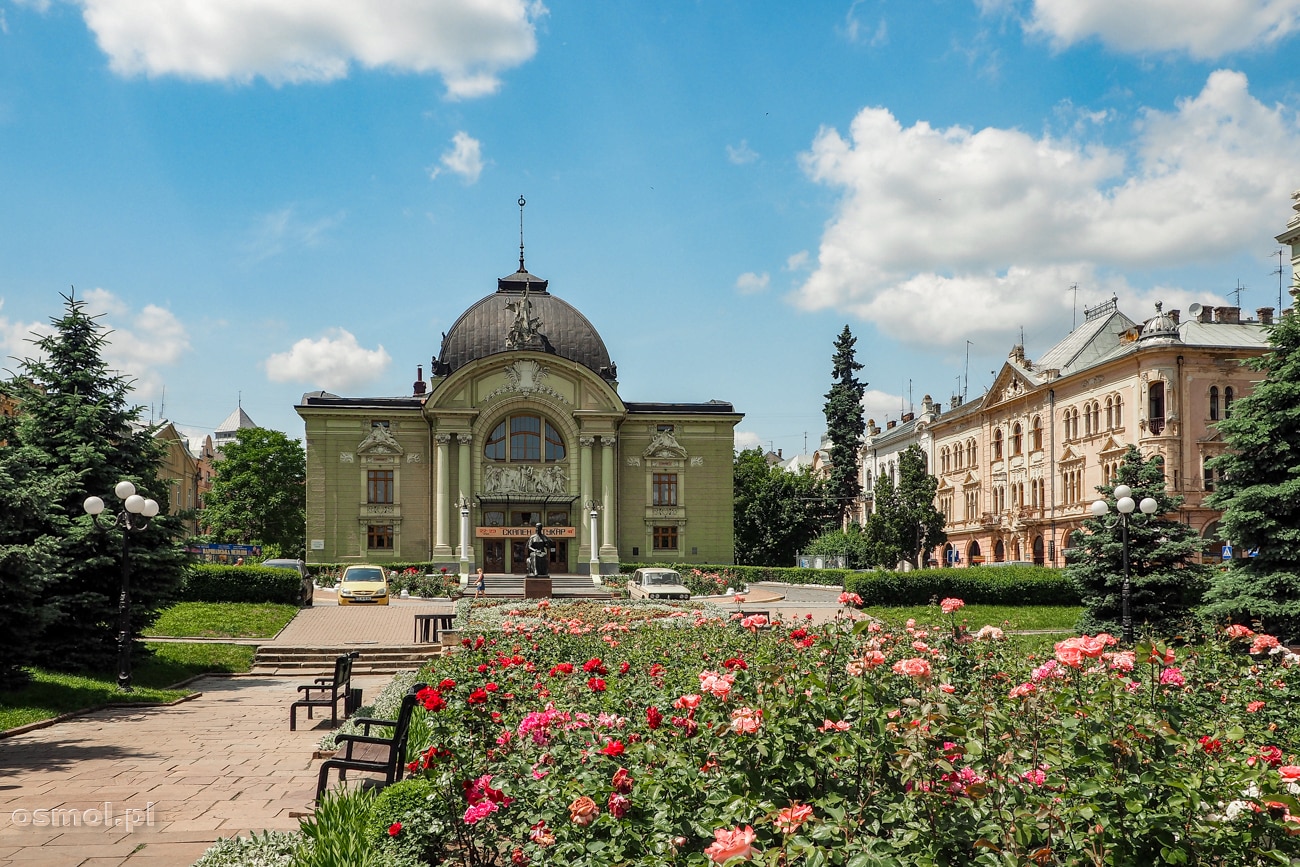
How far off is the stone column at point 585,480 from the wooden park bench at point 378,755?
40740 millimetres

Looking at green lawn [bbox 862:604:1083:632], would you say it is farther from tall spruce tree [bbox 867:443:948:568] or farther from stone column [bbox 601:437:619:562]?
tall spruce tree [bbox 867:443:948:568]

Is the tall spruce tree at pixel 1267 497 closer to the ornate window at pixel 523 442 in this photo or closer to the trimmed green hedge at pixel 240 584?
the trimmed green hedge at pixel 240 584

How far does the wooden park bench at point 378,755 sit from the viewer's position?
26.0 feet

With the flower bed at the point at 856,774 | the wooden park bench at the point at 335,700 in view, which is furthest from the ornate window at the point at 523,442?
the flower bed at the point at 856,774

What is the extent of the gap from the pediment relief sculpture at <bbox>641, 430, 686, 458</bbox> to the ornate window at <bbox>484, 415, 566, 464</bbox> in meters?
4.79

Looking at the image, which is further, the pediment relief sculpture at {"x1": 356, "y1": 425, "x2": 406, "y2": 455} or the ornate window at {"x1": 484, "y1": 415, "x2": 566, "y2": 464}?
the ornate window at {"x1": 484, "y1": 415, "x2": 566, "y2": 464}

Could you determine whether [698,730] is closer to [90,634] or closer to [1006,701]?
[1006,701]

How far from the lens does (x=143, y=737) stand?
42.3ft

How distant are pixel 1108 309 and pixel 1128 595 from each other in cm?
4131

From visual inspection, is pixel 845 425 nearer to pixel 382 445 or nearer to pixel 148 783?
pixel 382 445

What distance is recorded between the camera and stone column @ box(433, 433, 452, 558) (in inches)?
1924

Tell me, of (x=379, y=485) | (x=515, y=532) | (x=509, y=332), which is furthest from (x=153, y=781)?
(x=509, y=332)

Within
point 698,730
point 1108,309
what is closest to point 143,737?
point 698,730

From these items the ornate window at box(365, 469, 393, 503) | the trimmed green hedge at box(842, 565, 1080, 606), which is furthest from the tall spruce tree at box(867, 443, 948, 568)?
the ornate window at box(365, 469, 393, 503)
